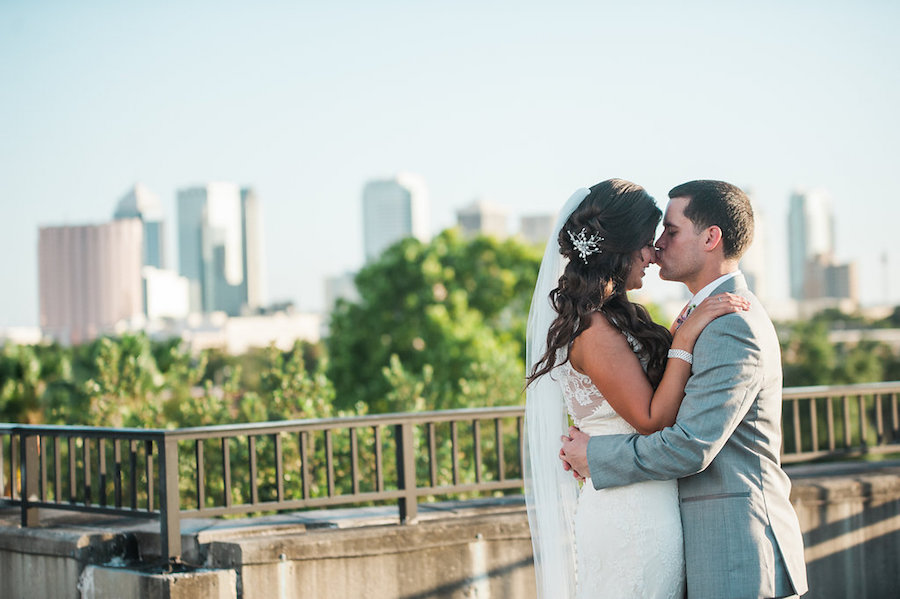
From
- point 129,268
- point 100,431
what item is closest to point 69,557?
point 100,431

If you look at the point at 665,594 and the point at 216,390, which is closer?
the point at 665,594

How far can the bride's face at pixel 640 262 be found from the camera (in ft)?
10.9

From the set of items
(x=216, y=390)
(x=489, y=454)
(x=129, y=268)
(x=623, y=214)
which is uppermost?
(x=129, y=268)

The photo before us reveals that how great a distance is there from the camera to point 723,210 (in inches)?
125

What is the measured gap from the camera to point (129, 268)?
165500 mm

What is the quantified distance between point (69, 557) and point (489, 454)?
5.39 metres

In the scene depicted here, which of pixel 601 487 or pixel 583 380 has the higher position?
pixel 583 380

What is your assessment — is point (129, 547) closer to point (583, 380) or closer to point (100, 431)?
point (100, 431)

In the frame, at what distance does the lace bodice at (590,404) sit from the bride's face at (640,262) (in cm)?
21

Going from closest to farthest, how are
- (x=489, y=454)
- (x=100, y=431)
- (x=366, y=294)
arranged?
(x=100, y=431), (x=489, y=454), (x=366, y=294)

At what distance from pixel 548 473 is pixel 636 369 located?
843mm

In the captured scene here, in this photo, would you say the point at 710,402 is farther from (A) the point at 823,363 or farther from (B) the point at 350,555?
(A) the point at 823,363

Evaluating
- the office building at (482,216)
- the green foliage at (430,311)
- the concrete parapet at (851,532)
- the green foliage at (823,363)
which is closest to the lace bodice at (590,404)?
the concrete parapet at (851,532)

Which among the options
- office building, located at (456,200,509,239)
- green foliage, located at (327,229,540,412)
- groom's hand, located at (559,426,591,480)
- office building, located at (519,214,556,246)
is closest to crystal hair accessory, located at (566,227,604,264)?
groom's hand, located at (559,426,591,480)
